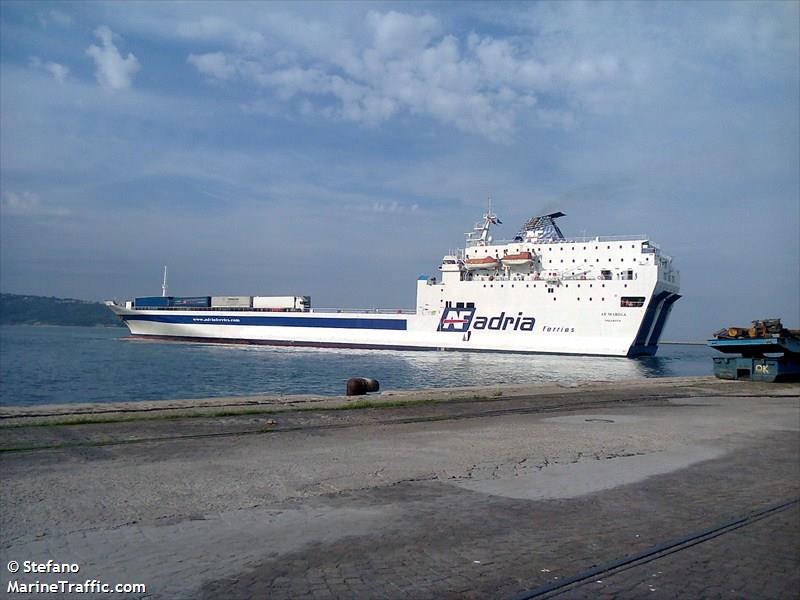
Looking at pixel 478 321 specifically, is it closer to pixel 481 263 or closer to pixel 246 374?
pixel 481 263

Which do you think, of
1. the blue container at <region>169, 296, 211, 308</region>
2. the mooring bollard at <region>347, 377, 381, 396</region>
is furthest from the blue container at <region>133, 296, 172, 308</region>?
the mooring bollard at <region>347, 377, 381, 396</region>

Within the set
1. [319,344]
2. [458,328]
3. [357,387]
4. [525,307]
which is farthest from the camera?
[319,344]

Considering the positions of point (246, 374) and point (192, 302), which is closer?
point (246, 374)

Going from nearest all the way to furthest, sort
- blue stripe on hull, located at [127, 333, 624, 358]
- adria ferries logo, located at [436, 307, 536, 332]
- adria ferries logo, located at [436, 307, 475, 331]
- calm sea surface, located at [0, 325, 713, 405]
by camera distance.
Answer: calm sea surface, located at [0, 325, 713, 405], blue stripe on hull, located at [127, 333, 624, 358], adria ferries logo, located at [436, 307, 536, 332], adria ferries logo, located at [436, 307, 475, 331]

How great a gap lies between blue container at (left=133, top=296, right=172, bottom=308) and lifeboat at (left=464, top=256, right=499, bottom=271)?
29384 millimetres

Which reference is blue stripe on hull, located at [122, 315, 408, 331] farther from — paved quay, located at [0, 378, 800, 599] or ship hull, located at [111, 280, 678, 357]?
paved quay, located at [0, 378, 800, 599]

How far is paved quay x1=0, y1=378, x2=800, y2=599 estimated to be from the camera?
3.35 metres

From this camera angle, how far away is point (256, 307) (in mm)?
52281

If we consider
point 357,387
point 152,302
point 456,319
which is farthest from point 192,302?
point 357,387

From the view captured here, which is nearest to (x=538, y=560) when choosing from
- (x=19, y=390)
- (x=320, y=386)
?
(x=320, y=386)

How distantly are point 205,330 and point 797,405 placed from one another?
45.9 metres

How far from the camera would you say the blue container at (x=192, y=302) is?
175 ft

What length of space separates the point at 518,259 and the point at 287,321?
62.5ft

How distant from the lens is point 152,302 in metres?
56.2
